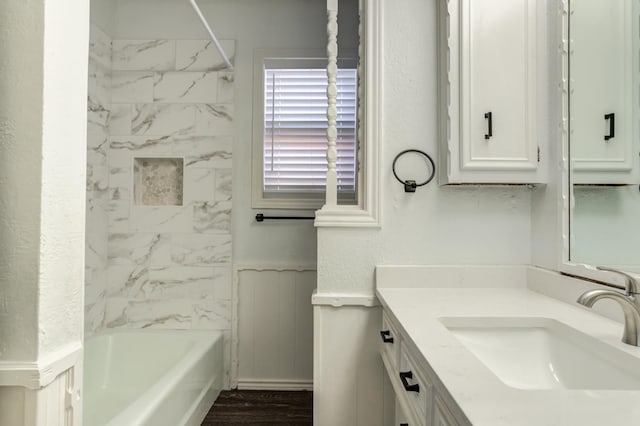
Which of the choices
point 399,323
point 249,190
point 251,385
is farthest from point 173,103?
point 399,323

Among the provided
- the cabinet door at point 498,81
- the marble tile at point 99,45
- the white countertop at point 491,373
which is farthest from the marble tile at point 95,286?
the cabinet door at point 498,81

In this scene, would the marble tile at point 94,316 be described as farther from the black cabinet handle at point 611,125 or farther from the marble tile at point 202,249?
the black cabinet handle at point 611,125

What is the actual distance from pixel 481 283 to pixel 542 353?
536mm

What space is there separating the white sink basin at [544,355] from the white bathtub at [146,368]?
137 centimetres

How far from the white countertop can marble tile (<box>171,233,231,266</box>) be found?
132cm

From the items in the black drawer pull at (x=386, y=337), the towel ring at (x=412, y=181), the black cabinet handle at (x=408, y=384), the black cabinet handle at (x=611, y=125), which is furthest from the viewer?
the towel ring at (x=412, y=181)

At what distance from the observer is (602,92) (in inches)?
44.5

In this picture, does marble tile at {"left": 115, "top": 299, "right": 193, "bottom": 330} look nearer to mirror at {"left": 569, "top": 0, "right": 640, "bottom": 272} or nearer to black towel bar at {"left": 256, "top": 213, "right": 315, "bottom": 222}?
black towel bar at {"left": 256, "top": 213, "right": 315, "bottom": 222}

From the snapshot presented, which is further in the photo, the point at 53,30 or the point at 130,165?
the point at 130,165

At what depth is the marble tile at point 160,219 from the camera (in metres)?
2.46

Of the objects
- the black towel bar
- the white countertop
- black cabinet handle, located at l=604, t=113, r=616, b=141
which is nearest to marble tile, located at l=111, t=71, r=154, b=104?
the black towel bar

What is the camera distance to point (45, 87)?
31.2 inches

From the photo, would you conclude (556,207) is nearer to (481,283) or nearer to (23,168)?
(481,283)

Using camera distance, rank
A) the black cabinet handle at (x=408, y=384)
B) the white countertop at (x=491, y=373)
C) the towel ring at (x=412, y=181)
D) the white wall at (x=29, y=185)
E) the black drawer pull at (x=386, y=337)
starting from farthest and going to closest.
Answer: the towel ring at (x=412, y=181)
the black drawer pull at (x=386, y=337)
the black cabinet handle at (x=408, y=384)
the white wall at (x=29, y=185)
the white countertop at (x=491, y=373)
